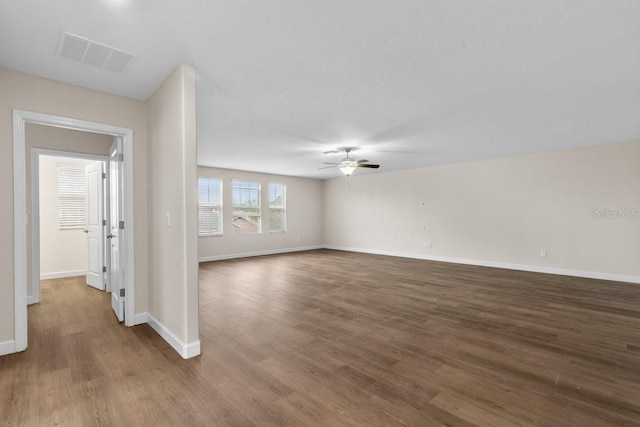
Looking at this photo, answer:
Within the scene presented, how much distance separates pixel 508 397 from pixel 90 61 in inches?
160

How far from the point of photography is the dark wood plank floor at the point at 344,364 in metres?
1.76

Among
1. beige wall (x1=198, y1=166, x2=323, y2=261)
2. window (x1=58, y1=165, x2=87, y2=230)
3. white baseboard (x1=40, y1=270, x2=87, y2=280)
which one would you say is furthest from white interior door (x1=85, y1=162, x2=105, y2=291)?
beige wall (x1=198, y1=166, x2=323, y2=261)

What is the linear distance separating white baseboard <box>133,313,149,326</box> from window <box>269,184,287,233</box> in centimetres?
594

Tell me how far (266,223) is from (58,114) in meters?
6.38

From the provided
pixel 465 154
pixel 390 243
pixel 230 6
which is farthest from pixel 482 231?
pixel 230 6

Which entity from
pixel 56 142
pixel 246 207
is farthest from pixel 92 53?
pixel 246 207

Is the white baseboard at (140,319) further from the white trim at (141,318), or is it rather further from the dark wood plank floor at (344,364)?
the dark wood plank floor at (344,364)

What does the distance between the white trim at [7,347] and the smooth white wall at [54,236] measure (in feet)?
11.7

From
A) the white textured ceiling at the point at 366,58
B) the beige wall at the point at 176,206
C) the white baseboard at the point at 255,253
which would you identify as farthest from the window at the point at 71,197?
the beige wall at the point at 176,206

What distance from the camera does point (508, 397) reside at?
1900 millimetres

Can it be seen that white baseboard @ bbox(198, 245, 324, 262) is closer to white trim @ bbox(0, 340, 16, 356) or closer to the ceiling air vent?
white trim @ bbox(0, 340, 16, 356)

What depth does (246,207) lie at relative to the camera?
857 centimetres

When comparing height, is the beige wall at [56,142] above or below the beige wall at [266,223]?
above

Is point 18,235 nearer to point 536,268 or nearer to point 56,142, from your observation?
point 56,142
